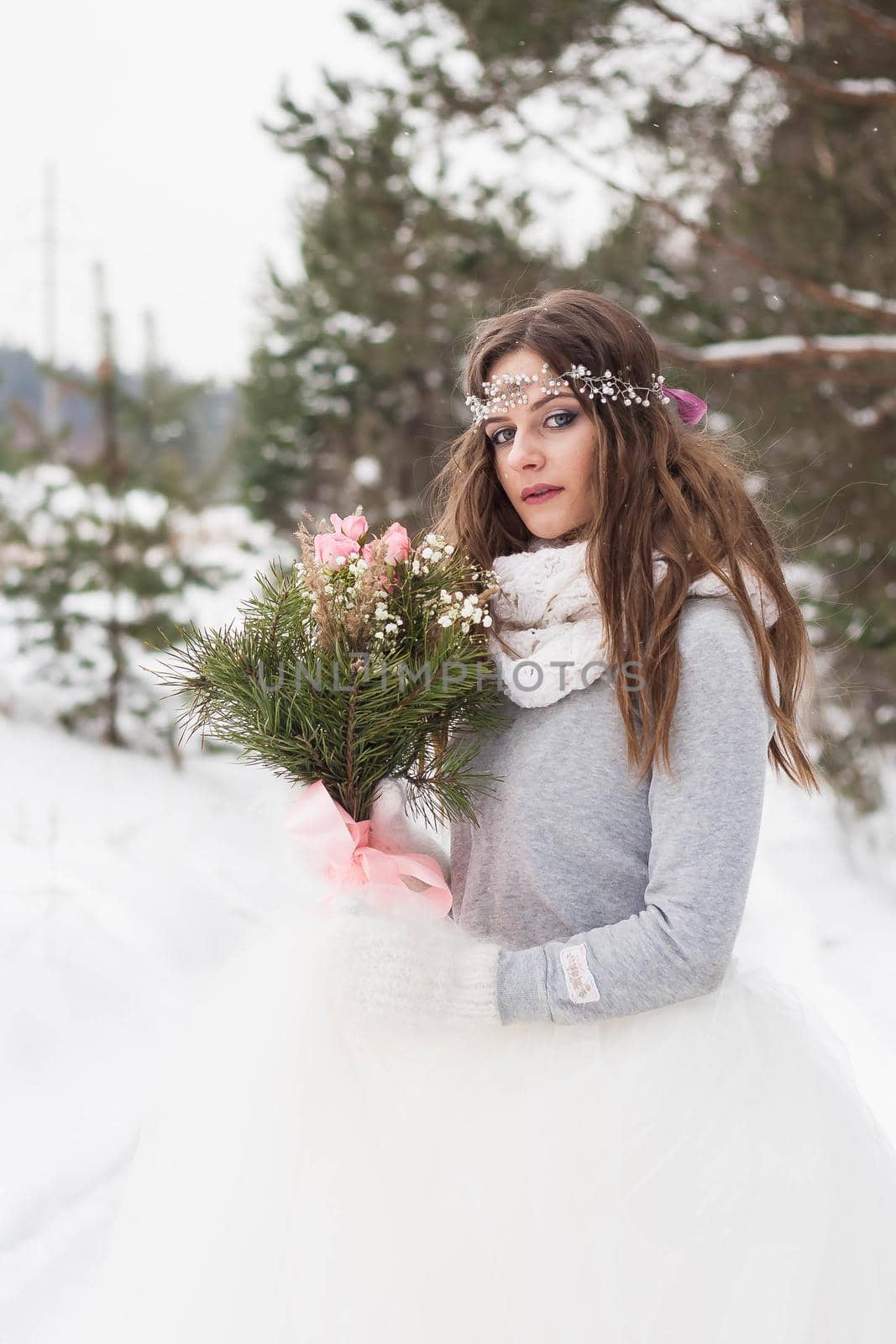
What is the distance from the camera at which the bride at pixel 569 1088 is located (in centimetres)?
127

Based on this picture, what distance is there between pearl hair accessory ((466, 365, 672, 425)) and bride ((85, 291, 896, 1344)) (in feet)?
0.83

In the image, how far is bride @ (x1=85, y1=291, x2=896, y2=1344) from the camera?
127 cm

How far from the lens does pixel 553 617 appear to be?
1.65m

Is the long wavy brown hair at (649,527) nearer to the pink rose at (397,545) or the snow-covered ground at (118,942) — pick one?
the pink rose at (397,545)

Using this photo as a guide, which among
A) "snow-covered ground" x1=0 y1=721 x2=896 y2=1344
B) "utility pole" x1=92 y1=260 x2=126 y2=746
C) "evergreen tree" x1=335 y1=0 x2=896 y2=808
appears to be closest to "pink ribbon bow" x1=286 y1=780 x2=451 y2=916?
"snow-covered ground" x1=0 y1=721 x2=896 y2=1344

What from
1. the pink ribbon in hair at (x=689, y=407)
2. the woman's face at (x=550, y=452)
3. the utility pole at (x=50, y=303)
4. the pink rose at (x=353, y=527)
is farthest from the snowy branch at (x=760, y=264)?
the utility pole at (x=50, y=303)

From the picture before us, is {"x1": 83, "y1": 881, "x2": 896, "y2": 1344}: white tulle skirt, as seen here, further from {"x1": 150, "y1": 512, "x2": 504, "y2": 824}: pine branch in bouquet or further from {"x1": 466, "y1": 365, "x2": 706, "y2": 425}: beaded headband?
{"x1": 466, "y1": 365, "x2": 706, "y2": 425}: beaded headband

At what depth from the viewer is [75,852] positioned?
4.25 metres

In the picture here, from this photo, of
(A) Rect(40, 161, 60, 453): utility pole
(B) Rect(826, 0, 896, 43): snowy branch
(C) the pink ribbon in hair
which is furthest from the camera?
(A) Rect(40, 161, 60, 453): utility pole

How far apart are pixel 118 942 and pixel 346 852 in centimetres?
243

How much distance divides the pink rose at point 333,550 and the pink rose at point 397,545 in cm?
6

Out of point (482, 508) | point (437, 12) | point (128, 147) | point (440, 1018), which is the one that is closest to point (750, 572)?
point (482, 508)

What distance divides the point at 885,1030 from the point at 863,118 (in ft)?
16.8

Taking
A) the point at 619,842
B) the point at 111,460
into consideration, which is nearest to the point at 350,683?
the point at 619,842
